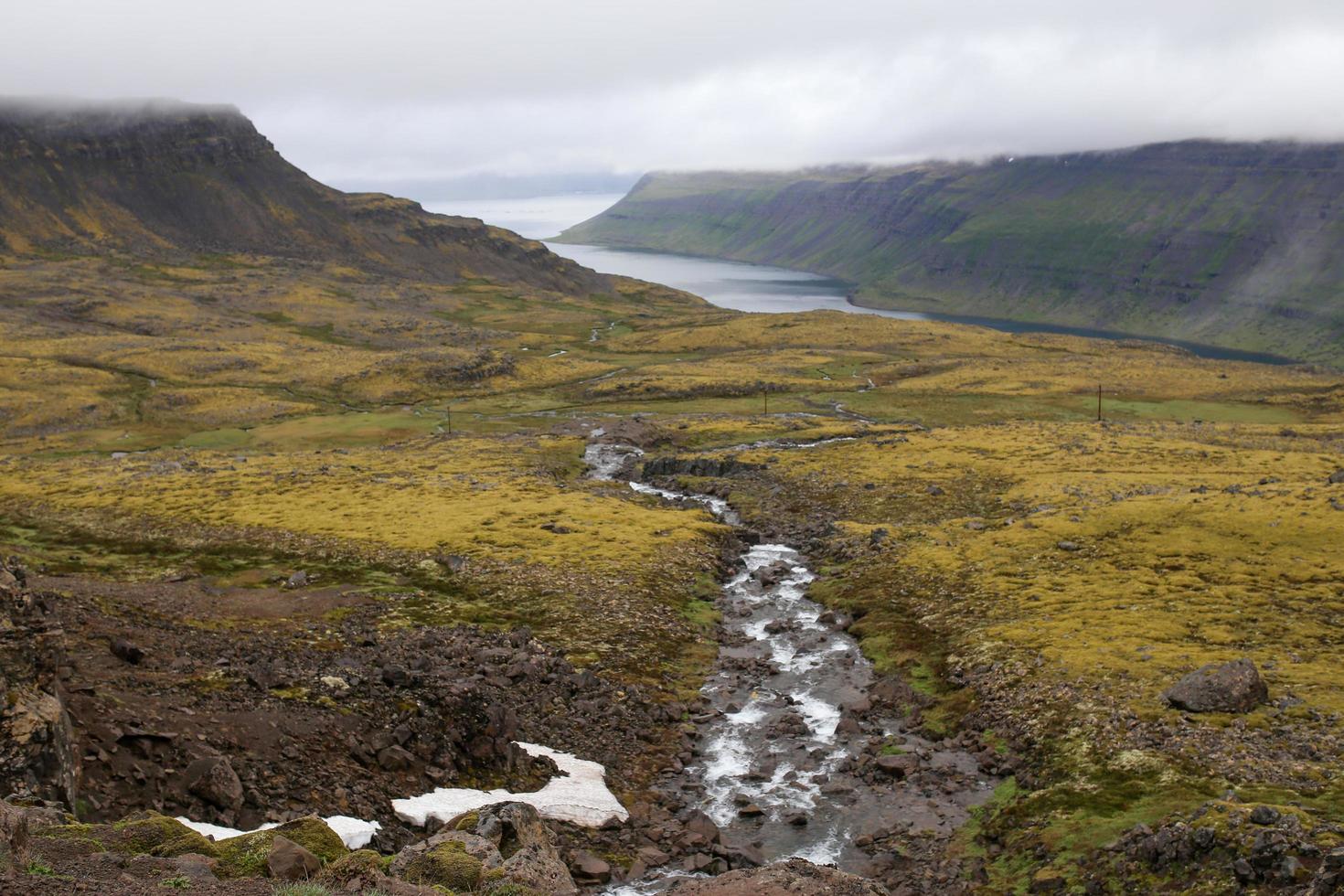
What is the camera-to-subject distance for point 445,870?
22734 mm

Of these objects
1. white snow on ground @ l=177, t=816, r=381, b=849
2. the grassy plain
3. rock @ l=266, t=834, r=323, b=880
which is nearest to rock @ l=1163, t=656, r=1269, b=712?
the grassy plain

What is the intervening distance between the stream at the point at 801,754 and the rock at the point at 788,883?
4.67 m

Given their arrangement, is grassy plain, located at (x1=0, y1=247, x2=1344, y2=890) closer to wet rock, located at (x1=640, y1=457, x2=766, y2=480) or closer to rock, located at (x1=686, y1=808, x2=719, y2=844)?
wet rock, located at (x1=640, y1=457, x2=766, y2=480)

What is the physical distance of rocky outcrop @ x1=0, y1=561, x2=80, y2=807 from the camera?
2456 cm

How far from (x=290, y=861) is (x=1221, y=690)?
1366 inches

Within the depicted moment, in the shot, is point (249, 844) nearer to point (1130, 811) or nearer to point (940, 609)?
point (1130, 811)

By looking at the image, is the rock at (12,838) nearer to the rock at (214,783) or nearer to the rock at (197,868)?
the rock at (197,868)

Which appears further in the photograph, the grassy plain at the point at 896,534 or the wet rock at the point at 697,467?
the wet rock at the point at 697,467

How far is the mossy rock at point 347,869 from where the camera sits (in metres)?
20.5

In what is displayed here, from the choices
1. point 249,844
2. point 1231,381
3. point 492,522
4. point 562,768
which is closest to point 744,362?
point 1231,381

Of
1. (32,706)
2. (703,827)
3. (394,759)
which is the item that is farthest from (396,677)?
(32,706)

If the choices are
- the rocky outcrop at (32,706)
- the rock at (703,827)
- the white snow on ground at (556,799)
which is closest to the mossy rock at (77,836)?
the rocky outcrop at (32,706)

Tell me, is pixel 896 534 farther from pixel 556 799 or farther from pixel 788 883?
pixel 788 883

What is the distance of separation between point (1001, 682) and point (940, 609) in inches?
438
